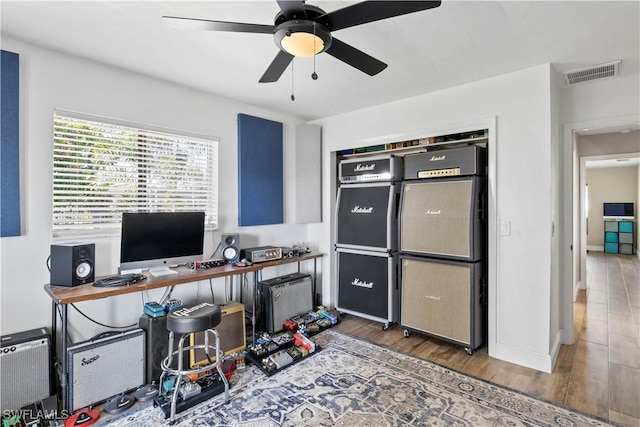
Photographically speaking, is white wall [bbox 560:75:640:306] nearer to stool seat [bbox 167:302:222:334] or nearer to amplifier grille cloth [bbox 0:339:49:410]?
stool seat [bbox 167:302:222:334]

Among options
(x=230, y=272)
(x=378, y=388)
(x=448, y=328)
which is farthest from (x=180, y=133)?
(x=448, y=328)

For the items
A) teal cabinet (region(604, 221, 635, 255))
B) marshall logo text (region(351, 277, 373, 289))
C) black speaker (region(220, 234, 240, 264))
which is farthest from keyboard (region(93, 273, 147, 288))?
teal cabinet (region(604, 221, 635, 255))

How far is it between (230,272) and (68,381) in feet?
4.05

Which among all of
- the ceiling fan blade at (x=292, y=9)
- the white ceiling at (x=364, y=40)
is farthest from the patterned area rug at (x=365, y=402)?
the white ceiling at (x=364, y=40)

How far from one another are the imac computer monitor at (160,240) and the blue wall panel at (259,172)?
757mm

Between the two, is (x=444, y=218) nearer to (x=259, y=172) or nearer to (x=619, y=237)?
(x=259, y=172)

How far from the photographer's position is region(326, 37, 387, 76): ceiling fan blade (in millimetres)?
1689

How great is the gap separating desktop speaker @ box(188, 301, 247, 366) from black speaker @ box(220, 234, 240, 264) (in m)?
0.45

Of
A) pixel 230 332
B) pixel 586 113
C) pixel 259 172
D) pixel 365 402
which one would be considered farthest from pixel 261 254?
pixel 586 113

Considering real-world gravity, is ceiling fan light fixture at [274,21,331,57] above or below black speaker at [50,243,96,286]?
above

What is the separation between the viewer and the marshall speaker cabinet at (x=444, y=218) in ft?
9.22

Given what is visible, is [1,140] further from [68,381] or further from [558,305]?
[558,305]

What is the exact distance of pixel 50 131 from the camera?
2336 millimetres

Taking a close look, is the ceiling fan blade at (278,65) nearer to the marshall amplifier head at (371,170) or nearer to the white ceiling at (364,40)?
the white ceiling at (364,40)
